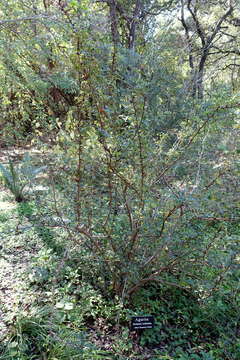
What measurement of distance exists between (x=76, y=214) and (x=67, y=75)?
0.99 metres

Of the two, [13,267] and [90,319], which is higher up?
[13,267]

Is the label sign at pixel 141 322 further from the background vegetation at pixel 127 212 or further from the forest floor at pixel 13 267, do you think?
the forest floor at pixel 13 267

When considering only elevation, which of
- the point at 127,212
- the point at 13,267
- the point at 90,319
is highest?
the point at 127,212

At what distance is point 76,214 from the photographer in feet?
6.79

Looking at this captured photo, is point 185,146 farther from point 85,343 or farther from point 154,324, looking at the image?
point 85,343

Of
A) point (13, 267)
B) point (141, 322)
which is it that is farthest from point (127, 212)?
point (13, 267)

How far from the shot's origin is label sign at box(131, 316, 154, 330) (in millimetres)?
1856

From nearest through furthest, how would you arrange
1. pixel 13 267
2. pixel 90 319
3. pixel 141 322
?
1. pixel 141 322
2. pixel 90 319
3. pixel 13 267

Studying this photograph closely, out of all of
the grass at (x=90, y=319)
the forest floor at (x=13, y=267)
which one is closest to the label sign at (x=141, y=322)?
the grass at (x=90, y=319)

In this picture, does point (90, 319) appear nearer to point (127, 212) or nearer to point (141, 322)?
point (141, 322)

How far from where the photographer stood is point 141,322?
1868 millimetres

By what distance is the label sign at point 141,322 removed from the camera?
1856 millimetres

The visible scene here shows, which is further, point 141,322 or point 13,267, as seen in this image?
point 13,267

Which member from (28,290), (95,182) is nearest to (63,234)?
(28,290)
